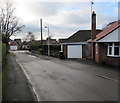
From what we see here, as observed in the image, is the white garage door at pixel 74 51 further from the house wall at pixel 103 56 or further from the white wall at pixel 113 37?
the white wall at pixel 113 37

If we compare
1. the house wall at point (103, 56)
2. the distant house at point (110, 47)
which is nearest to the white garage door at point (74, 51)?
the house wall at point (103, 56)

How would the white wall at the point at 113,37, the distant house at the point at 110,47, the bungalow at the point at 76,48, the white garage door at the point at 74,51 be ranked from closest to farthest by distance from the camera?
the distant house at the point at 110,47 < the white wall at the point at 113,37 < the bungalow at the point at 76,48 < the white garage door at the point at 74,51

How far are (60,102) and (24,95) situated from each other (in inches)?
69.9

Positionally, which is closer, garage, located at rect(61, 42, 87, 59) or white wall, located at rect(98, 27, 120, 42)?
white wall, located at rect(98, 27, 120, 42)

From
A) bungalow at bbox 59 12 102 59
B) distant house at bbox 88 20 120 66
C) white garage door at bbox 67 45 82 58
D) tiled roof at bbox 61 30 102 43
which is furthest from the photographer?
tiled roof at bbox 61 30 102 43

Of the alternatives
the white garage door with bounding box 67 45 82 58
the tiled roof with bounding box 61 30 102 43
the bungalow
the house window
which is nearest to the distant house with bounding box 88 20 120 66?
the house window

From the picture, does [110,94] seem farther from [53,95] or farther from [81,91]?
[53,95]

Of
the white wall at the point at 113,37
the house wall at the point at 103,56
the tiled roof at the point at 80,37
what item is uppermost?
the tiled roof at the point at 80,37

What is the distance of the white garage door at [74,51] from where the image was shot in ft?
102

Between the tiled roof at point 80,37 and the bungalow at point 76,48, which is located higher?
the tiled roof at point 80,37

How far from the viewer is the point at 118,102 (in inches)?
271

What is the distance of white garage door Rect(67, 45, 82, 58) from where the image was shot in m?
31.2

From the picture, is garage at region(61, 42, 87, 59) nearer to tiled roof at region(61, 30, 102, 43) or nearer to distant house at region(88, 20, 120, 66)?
tiled roof at region(61, 30, 102, 43)

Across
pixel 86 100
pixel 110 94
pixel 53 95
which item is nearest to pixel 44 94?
pixel 53 95
